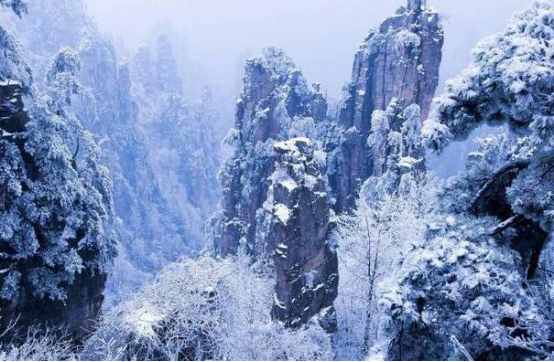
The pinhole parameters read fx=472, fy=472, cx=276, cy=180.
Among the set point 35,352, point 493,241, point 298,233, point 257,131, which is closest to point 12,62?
point 35,352

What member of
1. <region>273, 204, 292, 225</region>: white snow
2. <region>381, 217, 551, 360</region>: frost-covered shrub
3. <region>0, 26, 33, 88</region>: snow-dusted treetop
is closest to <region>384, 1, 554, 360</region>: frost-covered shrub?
<region>381, 217, 551, 360</region>: frost-covered shrub

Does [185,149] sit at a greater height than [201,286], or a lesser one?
greater

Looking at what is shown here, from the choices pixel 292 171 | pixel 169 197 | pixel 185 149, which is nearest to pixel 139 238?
pixel 169 197

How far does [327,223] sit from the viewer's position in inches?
778

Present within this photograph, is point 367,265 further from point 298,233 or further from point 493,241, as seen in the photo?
point 493,241

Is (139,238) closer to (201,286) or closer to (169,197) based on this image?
(169,197)

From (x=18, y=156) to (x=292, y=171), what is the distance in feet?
31.5

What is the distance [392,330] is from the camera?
277 inches

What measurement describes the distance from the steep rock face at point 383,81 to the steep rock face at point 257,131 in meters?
3.74

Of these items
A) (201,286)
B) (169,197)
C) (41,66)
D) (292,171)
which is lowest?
(201,286)

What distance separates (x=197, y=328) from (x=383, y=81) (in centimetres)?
2679

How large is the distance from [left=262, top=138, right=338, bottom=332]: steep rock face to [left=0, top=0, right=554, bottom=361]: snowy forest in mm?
65

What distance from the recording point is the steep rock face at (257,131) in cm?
3622

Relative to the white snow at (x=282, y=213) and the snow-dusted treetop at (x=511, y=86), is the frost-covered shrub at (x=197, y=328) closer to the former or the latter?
the white snow at (x=282, y=213)
